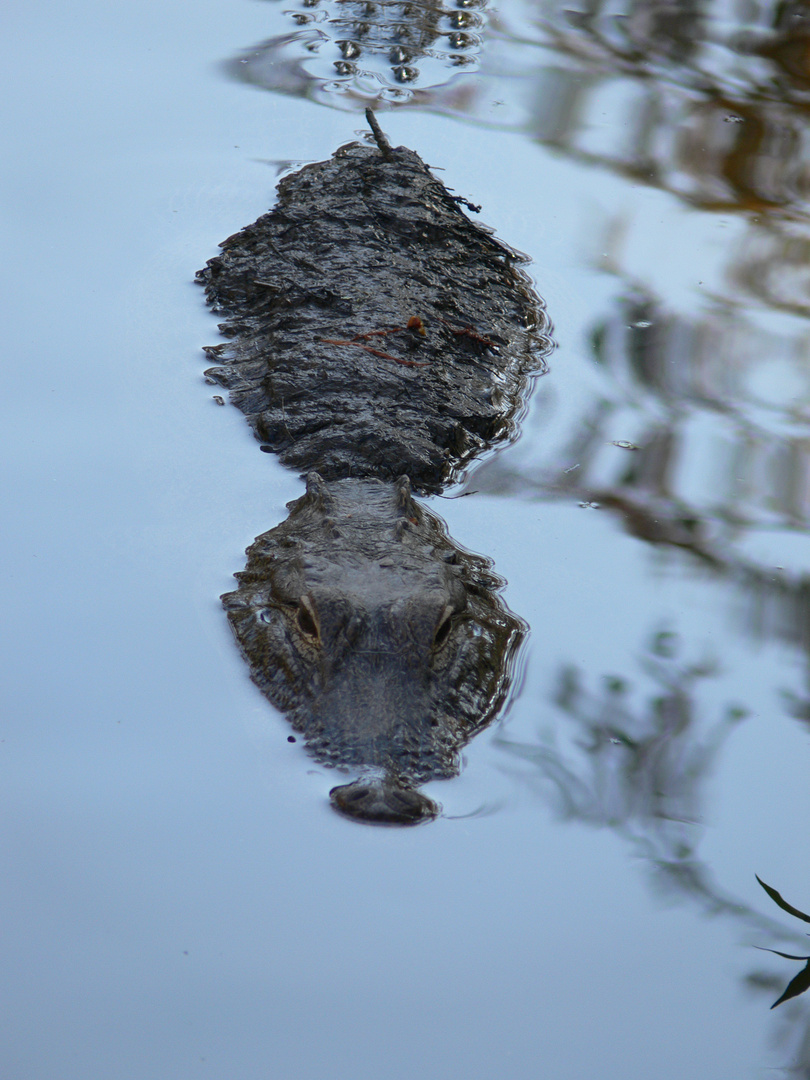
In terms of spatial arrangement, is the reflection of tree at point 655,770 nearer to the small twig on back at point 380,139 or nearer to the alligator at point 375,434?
the alligator at point 375,434

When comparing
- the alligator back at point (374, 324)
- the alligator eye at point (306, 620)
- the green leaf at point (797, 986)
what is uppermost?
the alligator back at point (374, 324)

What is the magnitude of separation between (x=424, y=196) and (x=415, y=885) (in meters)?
3.90

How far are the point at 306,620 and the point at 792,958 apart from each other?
158cm

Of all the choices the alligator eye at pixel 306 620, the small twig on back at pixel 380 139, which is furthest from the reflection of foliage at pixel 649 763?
the small twig on back at pixel 380 139

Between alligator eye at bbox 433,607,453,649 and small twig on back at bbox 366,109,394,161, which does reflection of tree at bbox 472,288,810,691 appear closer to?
alligator eye at bbox 433,607,453,649

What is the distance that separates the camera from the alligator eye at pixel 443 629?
10.3 feet

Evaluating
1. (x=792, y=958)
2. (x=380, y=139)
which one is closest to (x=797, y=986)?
(x=792, y=958)

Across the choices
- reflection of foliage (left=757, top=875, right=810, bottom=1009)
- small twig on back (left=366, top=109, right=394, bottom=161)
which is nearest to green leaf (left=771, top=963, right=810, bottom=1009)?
reflection of foliage (left=757, top=875, right=810, bottom=1009)

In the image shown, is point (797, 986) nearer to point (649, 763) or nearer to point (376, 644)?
point (649, 763)

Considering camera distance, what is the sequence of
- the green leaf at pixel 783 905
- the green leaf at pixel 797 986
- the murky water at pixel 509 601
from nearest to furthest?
1. the murky water at pixel 509 601
2. the green leaf at pixel 797 986
3. the green leaf at pixel 783 905

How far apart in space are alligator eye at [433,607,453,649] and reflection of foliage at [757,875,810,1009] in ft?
3.53

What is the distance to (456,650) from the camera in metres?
3.23

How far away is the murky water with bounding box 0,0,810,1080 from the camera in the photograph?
2.37 meters

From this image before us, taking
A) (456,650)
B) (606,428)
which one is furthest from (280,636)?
(606,428)
